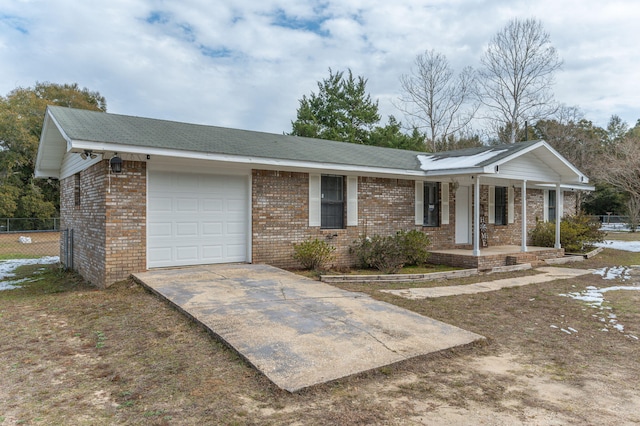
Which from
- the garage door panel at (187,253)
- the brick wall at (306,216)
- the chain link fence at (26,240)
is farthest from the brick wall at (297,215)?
the chain link fence at (26,240)

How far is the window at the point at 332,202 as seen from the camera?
10375mm

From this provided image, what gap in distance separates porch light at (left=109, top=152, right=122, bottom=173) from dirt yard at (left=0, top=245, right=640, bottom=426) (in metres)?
2.64

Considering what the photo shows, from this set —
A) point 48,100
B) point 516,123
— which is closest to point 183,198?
point 516,123

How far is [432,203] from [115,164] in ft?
29.5

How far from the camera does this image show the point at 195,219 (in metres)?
8.58

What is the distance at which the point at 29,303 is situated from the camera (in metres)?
6.59

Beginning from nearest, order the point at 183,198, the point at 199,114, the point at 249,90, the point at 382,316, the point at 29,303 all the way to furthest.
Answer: the point at 382,316
the point at 29,303
the point at 183,198
the point at 249,90
the point at 199,114

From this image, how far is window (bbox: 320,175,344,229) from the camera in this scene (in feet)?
34.0

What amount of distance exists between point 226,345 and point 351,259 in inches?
271

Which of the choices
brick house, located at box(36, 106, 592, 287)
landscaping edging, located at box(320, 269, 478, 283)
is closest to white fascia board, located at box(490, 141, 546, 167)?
brick house, located at box(36, 106, 592, 287)

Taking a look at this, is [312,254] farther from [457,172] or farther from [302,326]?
[302,326]

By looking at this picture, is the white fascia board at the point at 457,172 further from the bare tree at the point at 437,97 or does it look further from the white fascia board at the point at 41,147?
the bare tree at the point at 437,97

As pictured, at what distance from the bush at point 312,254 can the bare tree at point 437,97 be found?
76.7 feet

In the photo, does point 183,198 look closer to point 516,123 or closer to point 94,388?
point 94,388
